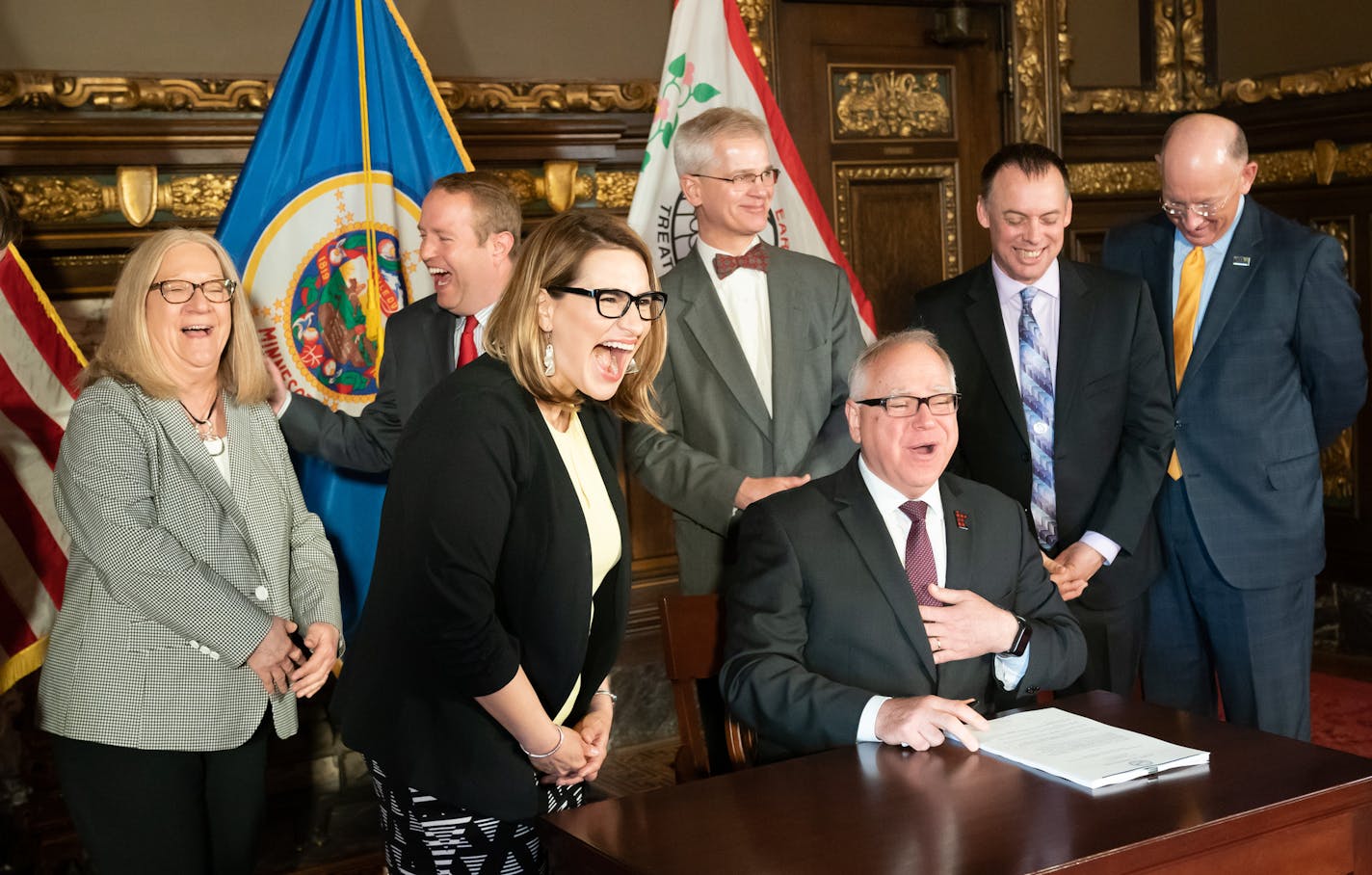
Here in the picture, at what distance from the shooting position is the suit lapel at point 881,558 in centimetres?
251

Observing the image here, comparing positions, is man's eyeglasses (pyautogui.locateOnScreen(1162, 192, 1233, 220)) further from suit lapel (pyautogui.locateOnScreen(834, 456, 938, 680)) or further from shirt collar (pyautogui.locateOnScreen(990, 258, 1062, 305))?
suit lapel (pyautogui.locateOnScreen(834, 456, 938, 680))

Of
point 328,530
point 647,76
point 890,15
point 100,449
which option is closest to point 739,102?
point 647,76

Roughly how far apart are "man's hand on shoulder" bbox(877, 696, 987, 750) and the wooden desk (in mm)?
21

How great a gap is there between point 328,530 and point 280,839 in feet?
3.46

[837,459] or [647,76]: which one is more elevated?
[647,76]

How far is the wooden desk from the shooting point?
1778mm

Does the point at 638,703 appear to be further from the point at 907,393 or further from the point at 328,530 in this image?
the point at 907,393

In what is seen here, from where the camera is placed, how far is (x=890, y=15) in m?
5.39

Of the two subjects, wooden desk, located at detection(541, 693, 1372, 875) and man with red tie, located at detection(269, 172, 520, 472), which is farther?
man with red tie, located at detection(269, 172, 520, 472)

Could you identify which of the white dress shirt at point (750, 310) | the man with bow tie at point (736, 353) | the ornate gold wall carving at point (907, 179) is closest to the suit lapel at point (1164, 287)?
the man with bow tie at point (736, 353)

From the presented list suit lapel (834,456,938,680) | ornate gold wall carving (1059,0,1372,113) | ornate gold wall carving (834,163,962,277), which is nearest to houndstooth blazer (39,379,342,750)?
suit lapel (834,456,938,680)

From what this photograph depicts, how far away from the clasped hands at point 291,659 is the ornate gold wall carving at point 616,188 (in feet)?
7.40

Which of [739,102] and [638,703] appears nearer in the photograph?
[739,102]

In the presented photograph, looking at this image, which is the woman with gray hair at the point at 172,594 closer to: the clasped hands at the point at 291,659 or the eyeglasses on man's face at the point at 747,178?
the clasped hands at the point at 291,659
